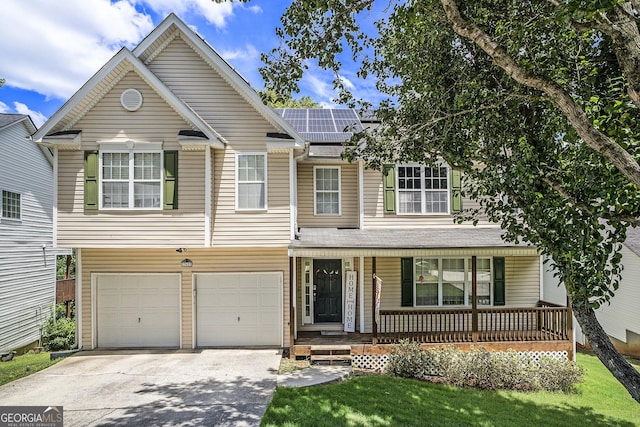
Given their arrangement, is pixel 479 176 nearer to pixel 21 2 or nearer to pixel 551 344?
pixel 551 344

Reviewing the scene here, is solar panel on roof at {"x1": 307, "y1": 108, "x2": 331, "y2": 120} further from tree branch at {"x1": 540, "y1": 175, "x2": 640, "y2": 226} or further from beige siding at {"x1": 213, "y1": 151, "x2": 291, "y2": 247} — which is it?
tree branch at {"x1": 540, "y1": 175, "x2": 640, "y2": 226}

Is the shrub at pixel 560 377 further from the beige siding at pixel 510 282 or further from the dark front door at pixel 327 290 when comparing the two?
the dark front door at pixel 327 290

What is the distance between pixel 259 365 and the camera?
9203 millimetres

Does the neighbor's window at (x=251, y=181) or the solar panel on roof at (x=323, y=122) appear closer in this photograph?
the neighbor's window at (x=251, y=181)

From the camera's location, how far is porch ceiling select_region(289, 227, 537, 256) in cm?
959

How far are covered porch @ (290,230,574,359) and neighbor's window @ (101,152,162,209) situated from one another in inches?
170

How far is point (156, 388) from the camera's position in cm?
777

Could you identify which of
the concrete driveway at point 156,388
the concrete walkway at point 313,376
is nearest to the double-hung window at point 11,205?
the concrete driveway at point 156,388

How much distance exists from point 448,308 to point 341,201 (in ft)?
15.6

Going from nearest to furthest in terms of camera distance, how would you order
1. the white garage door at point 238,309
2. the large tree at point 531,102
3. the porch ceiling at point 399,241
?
the large tree at point 531,102
the porch ceiling at point 399,241
the white garage door at point 238,309

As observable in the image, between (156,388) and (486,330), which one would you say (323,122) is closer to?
(486,330)

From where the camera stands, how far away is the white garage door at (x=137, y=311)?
10.8 m

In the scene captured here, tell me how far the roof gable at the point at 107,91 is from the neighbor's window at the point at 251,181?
3.24 feet

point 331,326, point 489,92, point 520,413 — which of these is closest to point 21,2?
point 489,92
